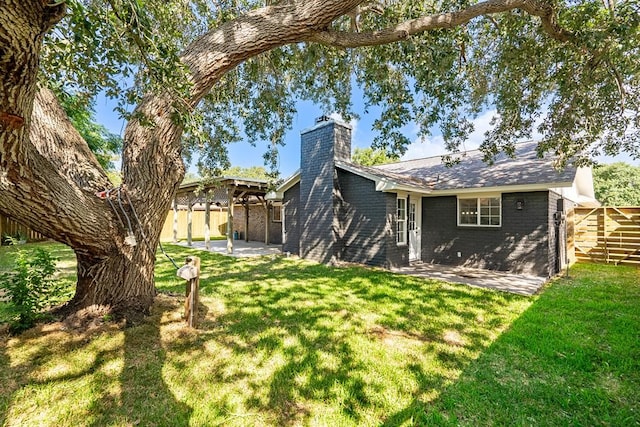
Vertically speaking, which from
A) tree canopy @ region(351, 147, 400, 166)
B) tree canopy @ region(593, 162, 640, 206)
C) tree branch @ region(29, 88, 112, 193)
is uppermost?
tree canopy @ region(351, 147, 400, 166)

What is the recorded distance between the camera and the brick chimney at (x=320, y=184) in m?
8.86

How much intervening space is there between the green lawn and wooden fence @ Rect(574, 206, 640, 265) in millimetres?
5450

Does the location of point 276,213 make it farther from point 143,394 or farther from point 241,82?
point 143,394

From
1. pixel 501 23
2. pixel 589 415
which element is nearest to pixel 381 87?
pixel 501 23

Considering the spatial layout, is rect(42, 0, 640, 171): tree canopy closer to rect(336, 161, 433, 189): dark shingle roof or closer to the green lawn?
rect(336, 161, 433, 189): dark shingle roof

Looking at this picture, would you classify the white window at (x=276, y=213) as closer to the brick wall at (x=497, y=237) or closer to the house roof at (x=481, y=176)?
the house roof at (x=481, y=176)

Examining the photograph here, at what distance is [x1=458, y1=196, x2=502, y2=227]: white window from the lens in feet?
26.0

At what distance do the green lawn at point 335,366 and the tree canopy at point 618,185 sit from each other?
24.7 meters

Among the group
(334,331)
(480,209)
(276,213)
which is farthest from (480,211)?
(276,213)

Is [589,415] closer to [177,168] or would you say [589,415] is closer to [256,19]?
[177,168]

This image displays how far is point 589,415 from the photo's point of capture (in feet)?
7.48

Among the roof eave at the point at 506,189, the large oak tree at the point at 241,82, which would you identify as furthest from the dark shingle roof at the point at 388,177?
the large oak tree at the point at 241,82

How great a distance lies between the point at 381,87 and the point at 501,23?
254 centimetres

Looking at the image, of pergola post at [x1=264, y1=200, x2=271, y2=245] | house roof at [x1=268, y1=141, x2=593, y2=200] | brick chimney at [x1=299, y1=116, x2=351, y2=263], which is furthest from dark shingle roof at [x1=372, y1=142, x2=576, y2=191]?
pergola post at [x1=264, y1=200, x2=271, y2=245]
